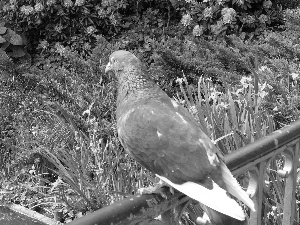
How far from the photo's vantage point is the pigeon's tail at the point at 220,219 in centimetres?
149

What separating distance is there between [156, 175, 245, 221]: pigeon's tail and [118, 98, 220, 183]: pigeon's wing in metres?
0.05

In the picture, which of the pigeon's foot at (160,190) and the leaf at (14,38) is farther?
the leaf at (14,38)

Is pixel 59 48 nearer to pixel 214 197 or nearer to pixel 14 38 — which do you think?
pixel 14 38

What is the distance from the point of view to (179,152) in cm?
167

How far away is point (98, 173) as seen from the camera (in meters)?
2.91

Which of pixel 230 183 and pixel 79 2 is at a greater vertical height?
pixel 230 183

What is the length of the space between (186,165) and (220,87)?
2268mm

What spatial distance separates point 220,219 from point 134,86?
Result: 2.54 feet

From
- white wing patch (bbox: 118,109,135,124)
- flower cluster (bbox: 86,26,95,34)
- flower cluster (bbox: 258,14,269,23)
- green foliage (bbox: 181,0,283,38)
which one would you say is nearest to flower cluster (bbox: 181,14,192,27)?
green foliage (bbox: 181,0,283,38)

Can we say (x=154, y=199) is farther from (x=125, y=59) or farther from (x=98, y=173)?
(x=98, y=173)

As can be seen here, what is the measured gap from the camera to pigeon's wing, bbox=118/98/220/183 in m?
1.63

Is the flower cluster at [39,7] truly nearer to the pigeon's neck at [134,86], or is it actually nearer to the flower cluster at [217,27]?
the flower cluster at [217,27]

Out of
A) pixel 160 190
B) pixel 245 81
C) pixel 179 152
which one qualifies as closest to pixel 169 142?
pixel 179 152

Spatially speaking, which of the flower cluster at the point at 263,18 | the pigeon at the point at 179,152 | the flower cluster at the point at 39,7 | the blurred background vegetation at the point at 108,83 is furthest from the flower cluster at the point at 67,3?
the pigeon at the point at 179,152
